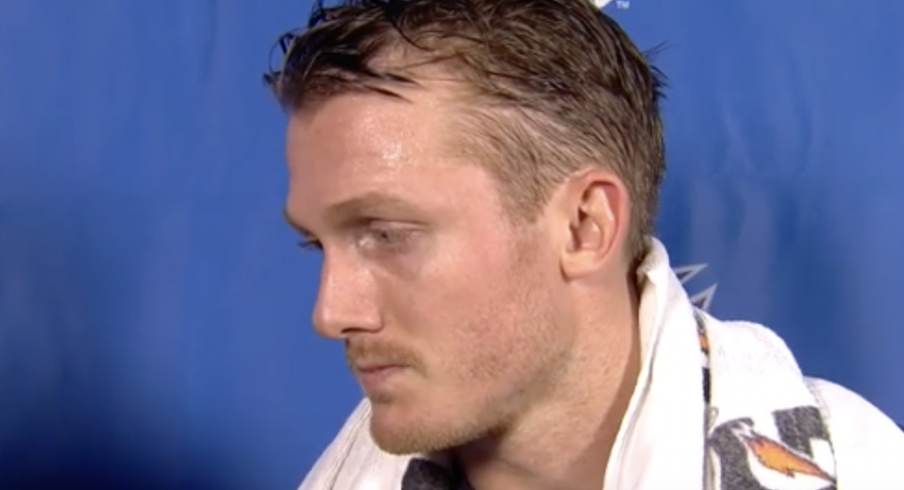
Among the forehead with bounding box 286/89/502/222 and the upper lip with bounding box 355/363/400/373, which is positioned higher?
the forehead with bounding box 286/89/502/222

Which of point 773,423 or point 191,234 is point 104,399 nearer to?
point 191,234

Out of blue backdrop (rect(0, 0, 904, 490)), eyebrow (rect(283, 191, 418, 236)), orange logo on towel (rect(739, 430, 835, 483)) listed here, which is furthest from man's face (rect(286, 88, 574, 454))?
blue backdrop (rect(0, 0, 904, 490))

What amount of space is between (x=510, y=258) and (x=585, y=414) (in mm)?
121

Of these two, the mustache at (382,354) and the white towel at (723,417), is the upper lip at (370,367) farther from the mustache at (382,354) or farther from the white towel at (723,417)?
the white towel at (723,417)

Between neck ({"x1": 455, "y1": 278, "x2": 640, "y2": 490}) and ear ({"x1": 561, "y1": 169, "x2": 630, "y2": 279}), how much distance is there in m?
0.04

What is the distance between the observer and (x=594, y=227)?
2.68 feet

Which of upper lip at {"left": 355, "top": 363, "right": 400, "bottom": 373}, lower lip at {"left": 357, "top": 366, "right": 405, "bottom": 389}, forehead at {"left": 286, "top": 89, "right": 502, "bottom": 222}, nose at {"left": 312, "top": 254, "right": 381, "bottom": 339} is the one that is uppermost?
forehead at {"left": 286, "top": 89, "right": 502, "bottom": 222}

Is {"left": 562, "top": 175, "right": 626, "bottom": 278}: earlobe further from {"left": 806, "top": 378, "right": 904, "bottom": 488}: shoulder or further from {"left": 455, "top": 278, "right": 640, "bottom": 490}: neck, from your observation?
{"left": 806, "top": 378, "right": 904, "bottom": 488}: shoulder

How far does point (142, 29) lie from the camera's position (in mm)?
1073

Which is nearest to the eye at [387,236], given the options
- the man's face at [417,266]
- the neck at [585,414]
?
the man's face at [417,266]

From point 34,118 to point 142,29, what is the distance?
108 millimetres

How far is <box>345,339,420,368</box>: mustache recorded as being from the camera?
79 cm

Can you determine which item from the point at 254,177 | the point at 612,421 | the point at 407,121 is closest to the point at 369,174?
the point at 407,121

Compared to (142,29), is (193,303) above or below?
below
